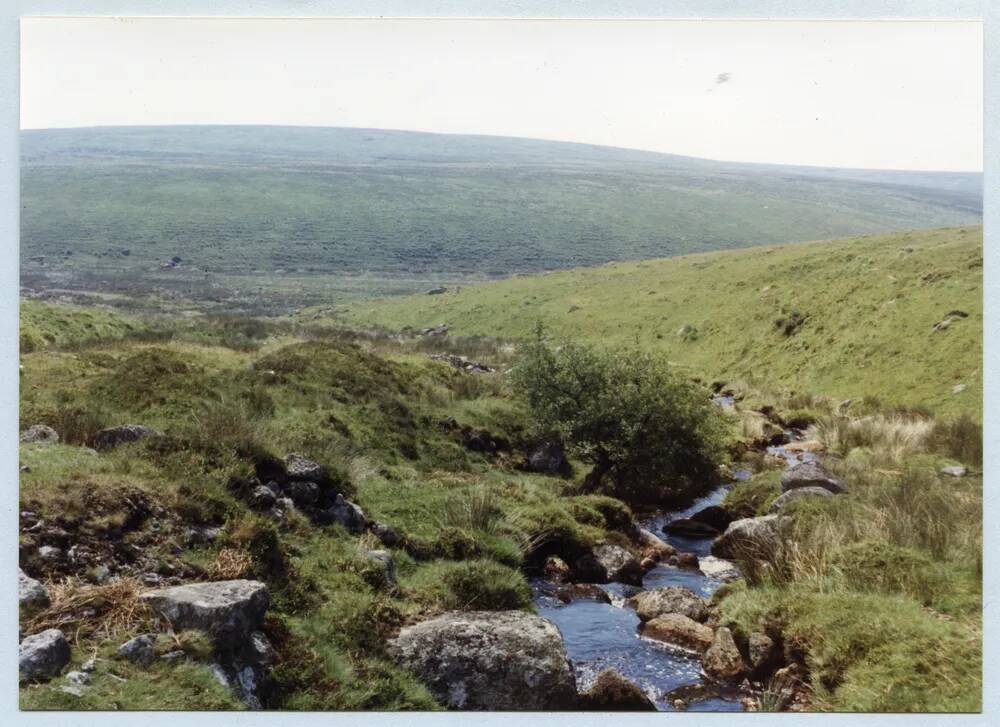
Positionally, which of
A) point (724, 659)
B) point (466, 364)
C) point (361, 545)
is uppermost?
point (361, 545)

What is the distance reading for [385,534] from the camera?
1277 cm

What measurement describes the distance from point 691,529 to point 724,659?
7.33 meters

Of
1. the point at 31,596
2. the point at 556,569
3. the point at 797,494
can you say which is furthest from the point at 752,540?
the point at 31,596

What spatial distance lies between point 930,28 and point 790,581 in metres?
7.90

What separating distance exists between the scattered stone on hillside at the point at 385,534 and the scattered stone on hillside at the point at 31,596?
16.2ft

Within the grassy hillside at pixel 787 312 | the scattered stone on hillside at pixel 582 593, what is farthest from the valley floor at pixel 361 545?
the grassy hillside at pixel 787 312

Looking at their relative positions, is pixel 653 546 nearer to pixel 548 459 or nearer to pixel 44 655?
pixel 548 459

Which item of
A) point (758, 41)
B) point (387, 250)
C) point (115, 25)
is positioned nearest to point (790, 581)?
point (758, 41)

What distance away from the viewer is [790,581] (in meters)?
12.0

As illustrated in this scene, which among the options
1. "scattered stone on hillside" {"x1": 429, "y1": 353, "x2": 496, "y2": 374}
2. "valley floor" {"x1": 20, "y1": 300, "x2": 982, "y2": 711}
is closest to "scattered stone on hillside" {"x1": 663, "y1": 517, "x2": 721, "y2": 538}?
"valley floor" {"x1": 20, "y1": 300, "x2": 982, "y2": 711}

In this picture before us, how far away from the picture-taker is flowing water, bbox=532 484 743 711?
10367 mm

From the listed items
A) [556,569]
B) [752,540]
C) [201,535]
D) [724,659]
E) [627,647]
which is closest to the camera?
[201,535]

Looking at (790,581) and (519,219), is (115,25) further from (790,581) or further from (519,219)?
(519,219)

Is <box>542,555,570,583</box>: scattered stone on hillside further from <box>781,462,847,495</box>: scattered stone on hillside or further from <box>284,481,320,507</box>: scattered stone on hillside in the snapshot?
<box>781,462,847,495</box>: scattered stone on hillside
